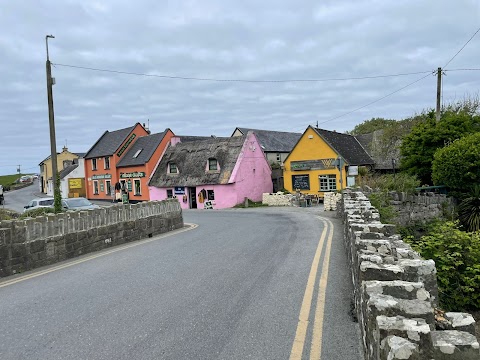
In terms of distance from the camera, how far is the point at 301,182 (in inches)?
1581

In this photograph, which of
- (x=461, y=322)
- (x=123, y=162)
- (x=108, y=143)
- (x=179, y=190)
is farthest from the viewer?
(x=108, y=143)

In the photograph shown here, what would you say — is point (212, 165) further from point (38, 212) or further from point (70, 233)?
point (70, 233)

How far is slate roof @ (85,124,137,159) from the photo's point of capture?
5147 cm

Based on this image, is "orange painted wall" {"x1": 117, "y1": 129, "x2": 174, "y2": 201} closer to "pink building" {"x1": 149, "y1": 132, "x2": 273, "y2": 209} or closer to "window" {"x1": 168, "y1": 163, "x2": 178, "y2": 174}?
"pink building" {"x1": 149, "y1": 132, "x2": 273, "y2": 209}

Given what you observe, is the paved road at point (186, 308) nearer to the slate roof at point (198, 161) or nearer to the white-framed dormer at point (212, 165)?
the slate roof at point (198, 161)

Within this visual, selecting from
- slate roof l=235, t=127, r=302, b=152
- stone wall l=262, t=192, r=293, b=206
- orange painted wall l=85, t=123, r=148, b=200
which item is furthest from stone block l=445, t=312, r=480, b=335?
orange painted wall l=85, t=123, r=148, b=200

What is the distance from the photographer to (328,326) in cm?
530

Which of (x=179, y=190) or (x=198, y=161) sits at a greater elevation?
(x=198, y=161)

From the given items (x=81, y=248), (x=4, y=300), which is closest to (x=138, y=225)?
(x=81, y=248)

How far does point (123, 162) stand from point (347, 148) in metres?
27.3

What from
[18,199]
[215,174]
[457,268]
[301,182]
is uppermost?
[215,174]

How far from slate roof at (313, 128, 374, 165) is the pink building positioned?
752 centimetres

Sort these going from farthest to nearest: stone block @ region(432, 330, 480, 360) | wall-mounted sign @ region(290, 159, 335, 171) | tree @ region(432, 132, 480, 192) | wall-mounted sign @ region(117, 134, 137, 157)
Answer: wall-mounted sign @ region(117, 134, 137, 157)
wall-mounted sign @ region(290, 159, 335, 171)
tree @ region(432, 132, 480, 192)
stone block @ region(432, 330, 480, 360)

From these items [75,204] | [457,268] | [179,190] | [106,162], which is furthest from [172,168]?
[457,268]
